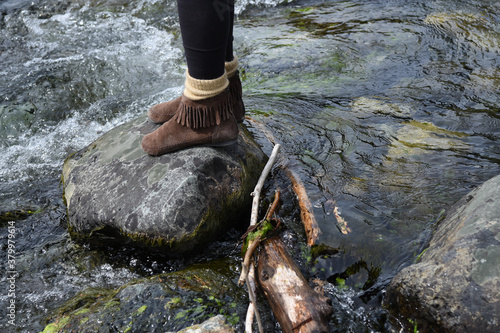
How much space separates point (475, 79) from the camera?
13.6 ft

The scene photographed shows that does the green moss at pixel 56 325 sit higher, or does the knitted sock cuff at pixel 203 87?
the knitted sock cuff at pixel 203 87

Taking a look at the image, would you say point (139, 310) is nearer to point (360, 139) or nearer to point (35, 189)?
point (35, 189)

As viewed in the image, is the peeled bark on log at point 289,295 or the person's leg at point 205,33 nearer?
the peeled bark on log at point 289,295

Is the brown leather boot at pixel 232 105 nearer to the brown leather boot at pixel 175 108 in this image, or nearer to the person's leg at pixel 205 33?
the brown leather boot at pixel 175 108

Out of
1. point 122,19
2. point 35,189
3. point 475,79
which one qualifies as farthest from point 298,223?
point 122,19

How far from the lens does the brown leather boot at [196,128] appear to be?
104 inches

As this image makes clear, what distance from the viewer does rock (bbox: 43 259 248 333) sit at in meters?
2.03

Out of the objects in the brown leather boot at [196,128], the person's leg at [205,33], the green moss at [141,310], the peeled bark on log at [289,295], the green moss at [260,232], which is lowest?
the green moss at [141,310]

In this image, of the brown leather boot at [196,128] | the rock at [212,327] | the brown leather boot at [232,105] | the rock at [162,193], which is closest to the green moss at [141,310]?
the rock at [212,327]

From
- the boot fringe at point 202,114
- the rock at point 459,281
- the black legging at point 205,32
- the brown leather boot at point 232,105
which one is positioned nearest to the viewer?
the rock at point 459,281

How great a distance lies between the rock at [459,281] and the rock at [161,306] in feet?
→ 2.67

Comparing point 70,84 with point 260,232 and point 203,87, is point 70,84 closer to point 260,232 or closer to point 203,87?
point 203,87

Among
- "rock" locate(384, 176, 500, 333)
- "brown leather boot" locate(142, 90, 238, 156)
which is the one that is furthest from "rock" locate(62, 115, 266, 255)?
"rock" locate(384, 176, 500, 333)

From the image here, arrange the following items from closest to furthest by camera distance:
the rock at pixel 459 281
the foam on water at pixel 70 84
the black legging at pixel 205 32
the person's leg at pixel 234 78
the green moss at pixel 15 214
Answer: the rock at pixel 459 281, the black legging at pixel 205 32, the person's leg at pixel 234 78, the green moss at pixel 15 214, the foam on water at pixel 70 84
